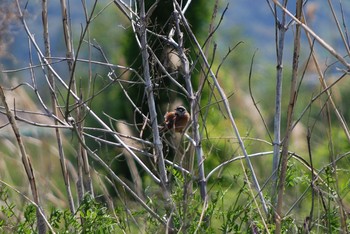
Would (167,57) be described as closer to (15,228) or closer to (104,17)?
(15,228)

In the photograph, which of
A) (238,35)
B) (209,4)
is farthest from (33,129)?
(238,35)

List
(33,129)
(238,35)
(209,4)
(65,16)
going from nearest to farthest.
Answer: (65,16) → (33,129) → (209,4) → (238,35)

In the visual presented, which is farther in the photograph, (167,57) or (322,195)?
(167,57)

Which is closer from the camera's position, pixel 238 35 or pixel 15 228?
pixel 15 228

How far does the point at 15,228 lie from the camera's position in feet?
6.65

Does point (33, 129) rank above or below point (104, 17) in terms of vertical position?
above

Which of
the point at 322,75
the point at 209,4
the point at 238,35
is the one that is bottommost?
the point at 238,35

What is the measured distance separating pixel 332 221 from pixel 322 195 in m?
0.09

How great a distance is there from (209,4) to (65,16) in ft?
20.4

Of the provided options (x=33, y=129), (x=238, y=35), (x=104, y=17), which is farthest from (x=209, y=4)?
(x=238, y=35)

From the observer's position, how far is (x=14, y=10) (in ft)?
8.14

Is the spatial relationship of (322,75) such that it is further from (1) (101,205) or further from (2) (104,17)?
(2) (104,17)

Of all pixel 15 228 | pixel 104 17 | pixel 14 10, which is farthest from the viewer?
pixel 104 17

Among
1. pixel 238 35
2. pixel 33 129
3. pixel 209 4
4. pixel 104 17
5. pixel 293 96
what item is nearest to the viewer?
pixel 293 96
